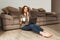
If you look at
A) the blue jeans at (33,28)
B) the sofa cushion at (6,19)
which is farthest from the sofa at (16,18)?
the blue jeans at (33,28)

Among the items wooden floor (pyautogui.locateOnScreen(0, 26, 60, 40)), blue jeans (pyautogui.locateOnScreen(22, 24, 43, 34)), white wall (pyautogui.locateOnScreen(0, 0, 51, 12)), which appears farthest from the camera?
white wall (pyautogui.locateOnScreen(0, 0, 51, 12))

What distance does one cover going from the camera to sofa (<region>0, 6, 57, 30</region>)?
383cm

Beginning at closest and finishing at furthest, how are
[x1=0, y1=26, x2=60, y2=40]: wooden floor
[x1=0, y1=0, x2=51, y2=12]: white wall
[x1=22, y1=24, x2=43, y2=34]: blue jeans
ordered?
[x1=0, y1=26, x2=60, y2=40]: wooden floor → [x1=22, y1=24, x2=43, y2=34]: blue jeans → [x1=0, y1=0, x2=51, y2=12]: white wall

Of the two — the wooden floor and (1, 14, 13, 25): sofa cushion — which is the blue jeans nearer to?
the wooden floor

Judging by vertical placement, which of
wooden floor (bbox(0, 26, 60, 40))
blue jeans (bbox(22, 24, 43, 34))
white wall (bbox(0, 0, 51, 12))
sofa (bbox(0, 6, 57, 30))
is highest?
white wall (bbox(0, 0, 51, 12))

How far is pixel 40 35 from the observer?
3.37 m

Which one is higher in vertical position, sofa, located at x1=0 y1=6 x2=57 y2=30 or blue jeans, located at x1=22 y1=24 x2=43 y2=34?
sofa, located at x1=0 y1=6 x2=57 y2=30

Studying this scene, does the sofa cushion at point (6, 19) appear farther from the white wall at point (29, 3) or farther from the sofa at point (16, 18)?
the white wall at point (29, 3)

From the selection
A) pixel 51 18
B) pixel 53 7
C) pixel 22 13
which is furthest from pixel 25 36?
pixel 53 7

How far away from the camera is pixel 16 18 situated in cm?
397

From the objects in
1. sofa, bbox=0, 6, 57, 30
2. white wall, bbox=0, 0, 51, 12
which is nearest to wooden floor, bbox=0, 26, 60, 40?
sofa, bbox=0, 6, 57, 30

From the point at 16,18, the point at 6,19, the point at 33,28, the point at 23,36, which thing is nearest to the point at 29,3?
the point at 16,18

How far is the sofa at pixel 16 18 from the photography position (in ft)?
12.5

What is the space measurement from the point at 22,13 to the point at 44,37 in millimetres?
1092
